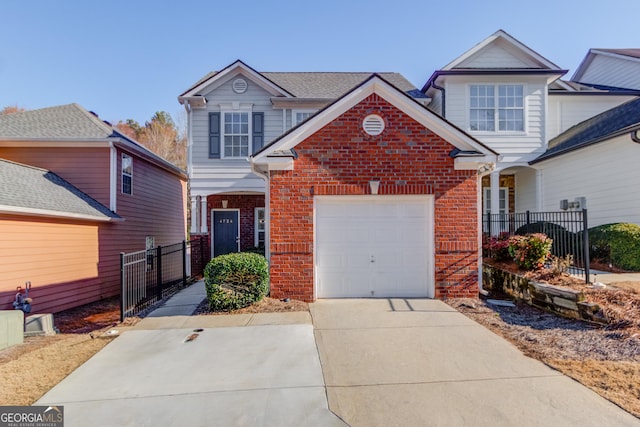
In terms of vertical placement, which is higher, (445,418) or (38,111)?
(38,111)

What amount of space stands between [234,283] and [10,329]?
395 cm

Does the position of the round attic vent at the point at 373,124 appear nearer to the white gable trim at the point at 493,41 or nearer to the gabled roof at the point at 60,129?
the white gable trim at the point at 493,41

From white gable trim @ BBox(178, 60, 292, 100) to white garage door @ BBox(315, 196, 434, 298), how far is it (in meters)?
7.15

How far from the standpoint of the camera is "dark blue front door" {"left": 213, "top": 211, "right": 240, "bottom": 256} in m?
14.0

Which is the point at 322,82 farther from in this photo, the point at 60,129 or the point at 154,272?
the point at 154,272

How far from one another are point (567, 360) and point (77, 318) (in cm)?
1101

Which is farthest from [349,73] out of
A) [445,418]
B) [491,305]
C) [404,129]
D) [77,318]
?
[445,418]

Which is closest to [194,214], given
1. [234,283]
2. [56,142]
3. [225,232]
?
[225,232]

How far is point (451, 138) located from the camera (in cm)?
759

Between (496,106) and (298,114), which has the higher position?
(496,106)

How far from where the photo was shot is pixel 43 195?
9.43 m

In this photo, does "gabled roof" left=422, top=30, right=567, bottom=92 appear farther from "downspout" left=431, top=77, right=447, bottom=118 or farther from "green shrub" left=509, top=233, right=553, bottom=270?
"green shrub" left=509, top=233, right=553, bottom=270

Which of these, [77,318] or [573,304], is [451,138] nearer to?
[573,304]

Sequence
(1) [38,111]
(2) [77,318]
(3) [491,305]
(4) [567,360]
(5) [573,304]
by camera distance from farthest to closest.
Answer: (1) [38,111]
(2) [77,318]
(3) [491,305]
(5) [573,304]
(4) [567,360]
